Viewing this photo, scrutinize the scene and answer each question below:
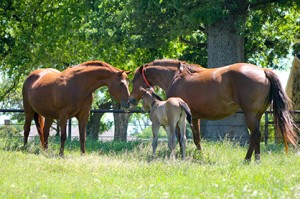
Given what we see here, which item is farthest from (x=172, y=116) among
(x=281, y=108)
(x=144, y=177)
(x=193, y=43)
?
(x=193, y=43)

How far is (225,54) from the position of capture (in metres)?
20.7

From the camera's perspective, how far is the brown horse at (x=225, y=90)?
1266 cm

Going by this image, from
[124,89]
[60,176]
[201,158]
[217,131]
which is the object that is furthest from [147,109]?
[217,131]

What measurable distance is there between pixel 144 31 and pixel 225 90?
32.0ft

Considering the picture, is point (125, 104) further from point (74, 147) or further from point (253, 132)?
point (253, 132)

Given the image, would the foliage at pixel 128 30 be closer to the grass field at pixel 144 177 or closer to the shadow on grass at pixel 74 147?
the shadow on grass at pixel 74 147

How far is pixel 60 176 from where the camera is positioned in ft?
33.2

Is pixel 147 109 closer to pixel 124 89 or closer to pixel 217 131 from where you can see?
pixel 124 89

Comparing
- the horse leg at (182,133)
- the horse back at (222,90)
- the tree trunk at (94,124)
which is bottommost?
the tree trunk at (94,124)

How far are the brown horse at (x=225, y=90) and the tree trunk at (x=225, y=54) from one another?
5928 millimetres

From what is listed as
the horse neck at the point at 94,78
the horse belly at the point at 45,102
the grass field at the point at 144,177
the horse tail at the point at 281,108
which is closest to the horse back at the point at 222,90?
the horse tail at the point at 281,108

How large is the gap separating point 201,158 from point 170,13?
8981mm

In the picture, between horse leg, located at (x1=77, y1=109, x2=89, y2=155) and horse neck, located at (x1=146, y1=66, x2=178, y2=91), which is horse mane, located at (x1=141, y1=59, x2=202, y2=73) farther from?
horse leg, located at (x1=77, y1=109, x2=89, y2=155)

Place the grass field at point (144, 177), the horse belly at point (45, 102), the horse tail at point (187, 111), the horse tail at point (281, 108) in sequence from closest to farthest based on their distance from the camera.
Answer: the grass field at point (144, 177)
the horse tail at point (187, 111)
the horse tail at point (281, 108)
the horse belly at point (45, 102)
